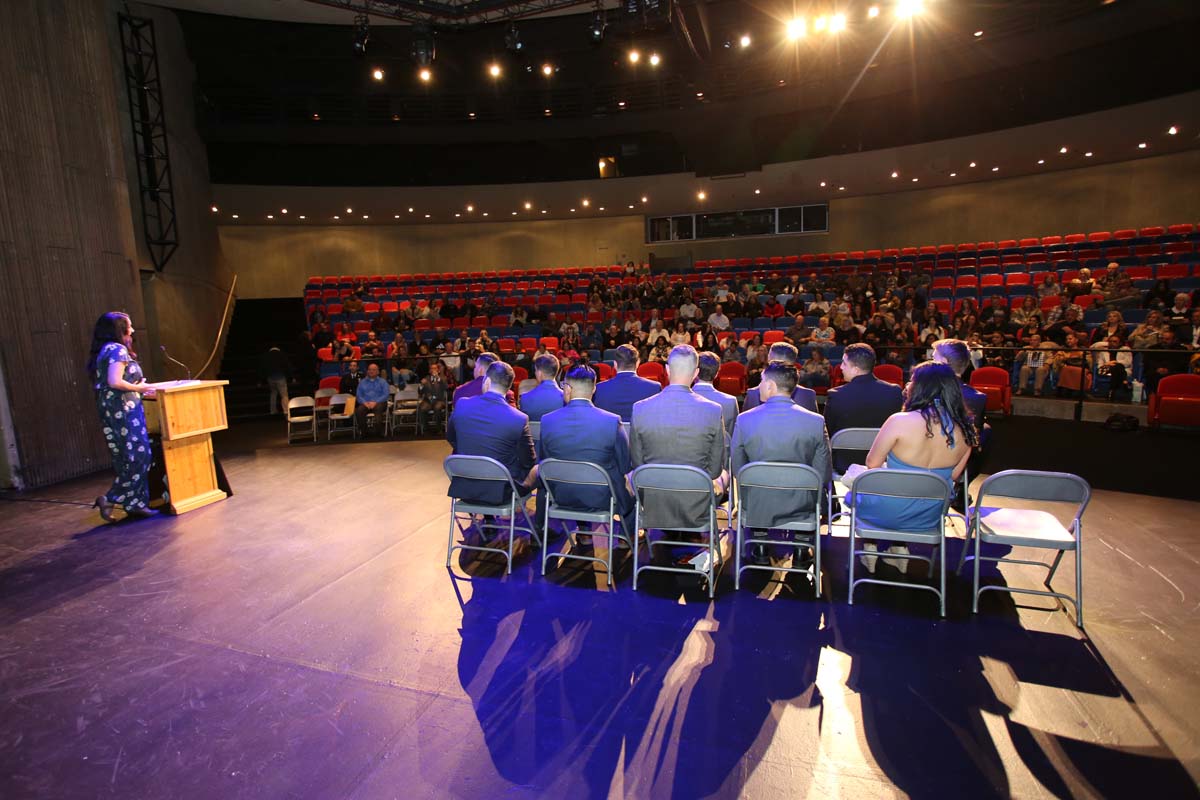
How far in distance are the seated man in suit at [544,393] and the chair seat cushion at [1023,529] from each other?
2844 mm

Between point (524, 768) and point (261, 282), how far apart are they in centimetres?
2032

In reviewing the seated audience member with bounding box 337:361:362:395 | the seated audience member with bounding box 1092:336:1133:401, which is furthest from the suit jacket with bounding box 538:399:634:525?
the seated audience member with bounding box 1092:336:1133:401

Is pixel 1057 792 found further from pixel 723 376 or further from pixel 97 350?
pixel 723 376

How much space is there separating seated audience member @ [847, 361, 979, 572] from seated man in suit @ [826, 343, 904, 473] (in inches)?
35.5

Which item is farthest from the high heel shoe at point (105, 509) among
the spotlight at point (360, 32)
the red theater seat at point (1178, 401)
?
the red theater seat at point (1178, 401)

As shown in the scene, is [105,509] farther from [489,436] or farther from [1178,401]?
[1178,401]

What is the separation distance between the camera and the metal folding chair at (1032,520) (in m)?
2.68

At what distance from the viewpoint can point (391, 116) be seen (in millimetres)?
15523

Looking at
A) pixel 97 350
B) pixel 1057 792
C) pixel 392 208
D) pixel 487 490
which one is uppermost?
pixel 392 208

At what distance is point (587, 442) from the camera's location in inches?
136

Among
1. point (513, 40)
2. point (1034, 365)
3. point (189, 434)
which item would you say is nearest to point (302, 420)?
point (189, 434)

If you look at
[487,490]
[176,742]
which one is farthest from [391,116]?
[176,742]

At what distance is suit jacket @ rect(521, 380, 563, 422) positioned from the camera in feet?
15.6

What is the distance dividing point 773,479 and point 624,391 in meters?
1.88
